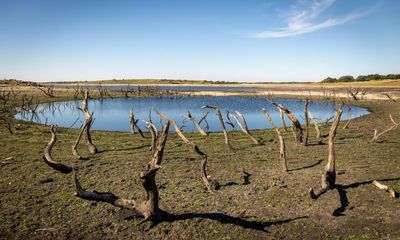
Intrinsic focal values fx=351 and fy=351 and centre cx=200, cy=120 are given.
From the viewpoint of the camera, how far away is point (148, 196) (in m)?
10.5

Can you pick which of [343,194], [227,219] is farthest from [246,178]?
[227,219]

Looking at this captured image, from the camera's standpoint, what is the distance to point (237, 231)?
32.8 ft

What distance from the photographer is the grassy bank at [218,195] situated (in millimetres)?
10116

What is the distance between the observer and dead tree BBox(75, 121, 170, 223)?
10008mm

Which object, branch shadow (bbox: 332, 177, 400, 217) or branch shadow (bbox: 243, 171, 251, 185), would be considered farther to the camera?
branch shadow (bbox: 243, 171, 251, 185)

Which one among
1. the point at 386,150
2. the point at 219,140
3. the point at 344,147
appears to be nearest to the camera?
the point at 386,150

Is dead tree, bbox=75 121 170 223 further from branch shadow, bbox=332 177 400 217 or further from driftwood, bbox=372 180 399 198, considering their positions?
driftwood, bbox=372 180 399 198

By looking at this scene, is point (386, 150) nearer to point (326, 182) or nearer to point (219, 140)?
point (326, 182)

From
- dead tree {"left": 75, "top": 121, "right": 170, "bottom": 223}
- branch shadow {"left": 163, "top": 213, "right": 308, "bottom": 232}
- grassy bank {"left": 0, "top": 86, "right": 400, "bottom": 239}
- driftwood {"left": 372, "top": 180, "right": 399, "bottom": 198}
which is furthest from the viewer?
driftwood {"left": 372, "top": 180, "right": 399, "bottom": 198}

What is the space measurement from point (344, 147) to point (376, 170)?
224 inches

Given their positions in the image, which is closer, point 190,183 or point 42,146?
point 190,183

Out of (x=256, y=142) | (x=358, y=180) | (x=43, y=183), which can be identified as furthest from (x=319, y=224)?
(x=256, y=142)

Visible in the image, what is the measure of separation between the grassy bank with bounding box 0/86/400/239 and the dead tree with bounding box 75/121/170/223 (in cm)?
40

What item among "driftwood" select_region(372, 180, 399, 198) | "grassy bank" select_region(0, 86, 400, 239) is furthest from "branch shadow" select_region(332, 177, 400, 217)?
"driftwood" select_region(372, 180, 399, 198)
